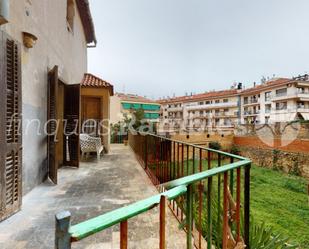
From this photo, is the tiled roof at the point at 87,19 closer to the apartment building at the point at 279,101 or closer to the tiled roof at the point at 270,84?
the apartment building at the point at 279,101

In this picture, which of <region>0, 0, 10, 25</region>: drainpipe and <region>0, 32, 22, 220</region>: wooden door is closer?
<region>0, 0, 10, 25</region>: drainpipe

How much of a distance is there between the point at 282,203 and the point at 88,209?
36.5 feet

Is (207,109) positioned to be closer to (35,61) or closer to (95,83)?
(95,83)

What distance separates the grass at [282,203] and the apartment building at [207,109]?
66.2 ft

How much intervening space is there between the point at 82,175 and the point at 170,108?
42662 millimetres

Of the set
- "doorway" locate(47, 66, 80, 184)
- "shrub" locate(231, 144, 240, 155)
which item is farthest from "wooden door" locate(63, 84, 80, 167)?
"shrub" locate(231, 144, 240, 155)

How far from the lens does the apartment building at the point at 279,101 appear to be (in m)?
28.4

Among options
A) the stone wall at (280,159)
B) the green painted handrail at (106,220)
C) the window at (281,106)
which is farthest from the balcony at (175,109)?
the green painted handrail at (106,220)

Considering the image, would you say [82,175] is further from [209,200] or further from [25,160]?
[209,200]

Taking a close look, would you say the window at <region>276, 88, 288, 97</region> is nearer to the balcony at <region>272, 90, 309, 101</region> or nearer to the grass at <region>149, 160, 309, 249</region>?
the balcony at <region>272, 90, 309, 101</region>

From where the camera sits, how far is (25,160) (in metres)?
3.26

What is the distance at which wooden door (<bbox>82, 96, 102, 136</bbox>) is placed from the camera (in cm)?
775

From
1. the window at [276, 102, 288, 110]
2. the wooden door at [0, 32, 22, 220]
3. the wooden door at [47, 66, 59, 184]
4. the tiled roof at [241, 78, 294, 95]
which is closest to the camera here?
the wooden door at [0, 32, 22, 220]

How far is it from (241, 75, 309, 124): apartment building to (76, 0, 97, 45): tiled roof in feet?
86.2
